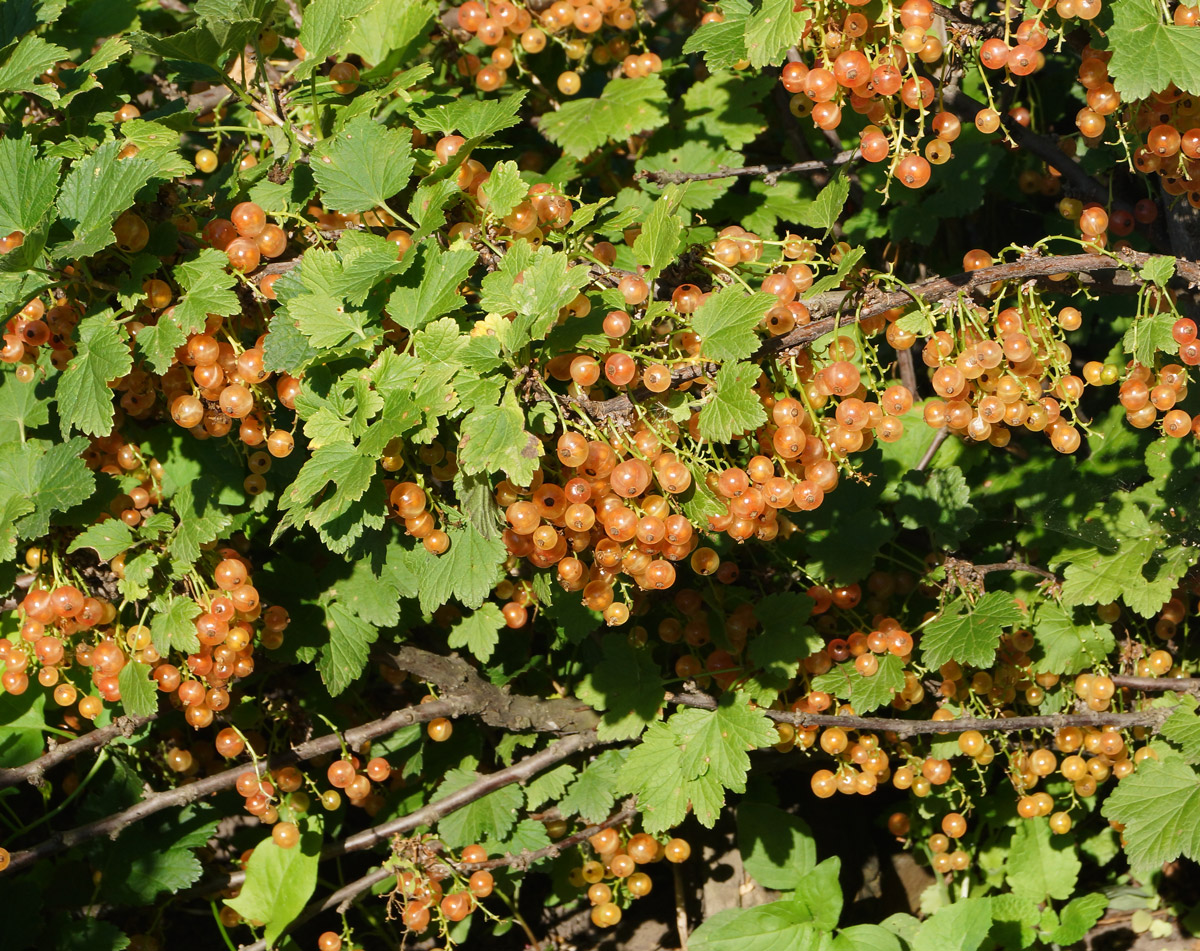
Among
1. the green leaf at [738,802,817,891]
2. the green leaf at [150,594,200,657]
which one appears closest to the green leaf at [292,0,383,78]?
the green leaf at [150,594,200,657]

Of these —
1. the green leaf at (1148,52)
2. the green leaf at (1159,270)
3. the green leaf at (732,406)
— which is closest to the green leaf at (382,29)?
the green leaf at (732,406)

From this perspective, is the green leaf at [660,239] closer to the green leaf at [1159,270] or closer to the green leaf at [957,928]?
the green leaf at [1159,270]

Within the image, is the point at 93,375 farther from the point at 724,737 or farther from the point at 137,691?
the point at 724,737

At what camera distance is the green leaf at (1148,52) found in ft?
5.35

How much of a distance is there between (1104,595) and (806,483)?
3.70 feet

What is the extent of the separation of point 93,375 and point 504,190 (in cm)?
79

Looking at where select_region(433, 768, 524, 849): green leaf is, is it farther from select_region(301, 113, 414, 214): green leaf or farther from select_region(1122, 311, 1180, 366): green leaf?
select_region(1122, 311, 1180, 366): green leaf

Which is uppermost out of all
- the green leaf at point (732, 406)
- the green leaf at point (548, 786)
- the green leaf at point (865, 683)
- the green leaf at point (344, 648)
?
the green leaf at point (732, 406)

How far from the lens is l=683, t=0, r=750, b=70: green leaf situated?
6.89 ft

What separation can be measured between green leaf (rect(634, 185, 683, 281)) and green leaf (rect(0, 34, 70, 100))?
3.91ft

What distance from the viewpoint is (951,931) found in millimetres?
2674

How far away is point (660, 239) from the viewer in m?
1.69

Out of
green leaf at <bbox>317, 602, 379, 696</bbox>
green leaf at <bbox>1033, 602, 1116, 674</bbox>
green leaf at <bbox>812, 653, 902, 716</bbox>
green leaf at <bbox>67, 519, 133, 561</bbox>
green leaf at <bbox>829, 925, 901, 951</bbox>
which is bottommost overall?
green leaf at <bbox>829, 925, 901, 951</bbox>

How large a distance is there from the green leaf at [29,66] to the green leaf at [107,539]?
33.9 inches
